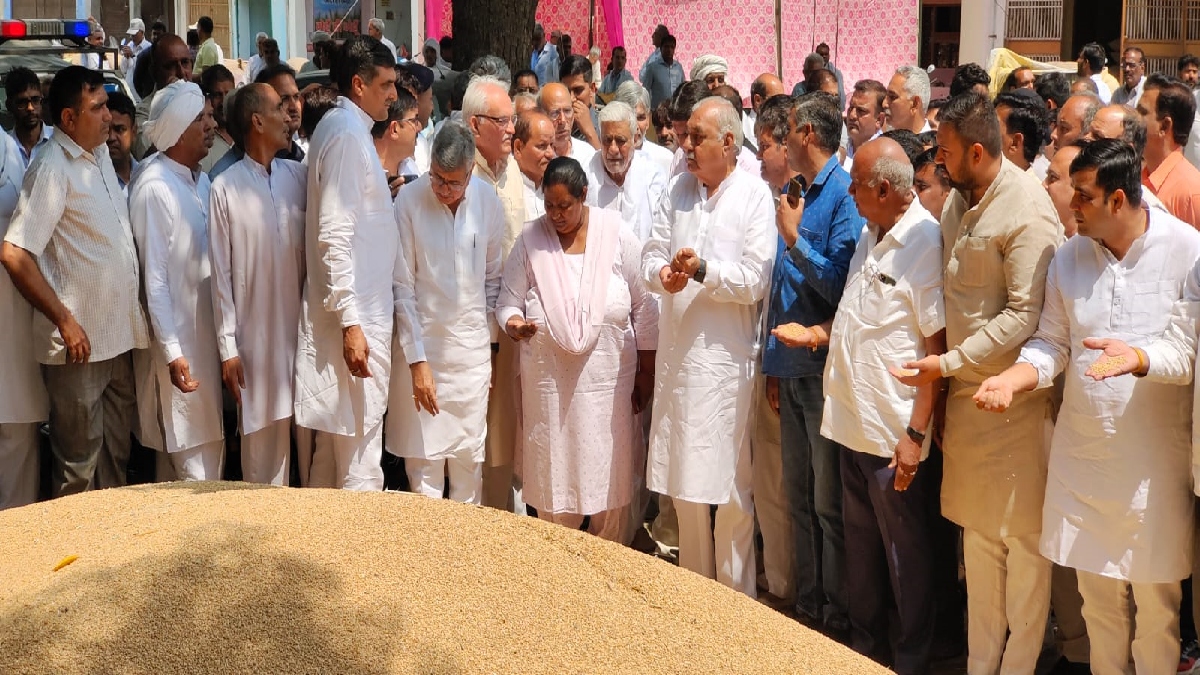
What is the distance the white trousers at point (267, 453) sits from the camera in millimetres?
5605

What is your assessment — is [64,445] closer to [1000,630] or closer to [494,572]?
[494,572]

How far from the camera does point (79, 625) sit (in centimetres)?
304

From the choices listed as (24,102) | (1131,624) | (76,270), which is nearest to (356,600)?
(1131,624)

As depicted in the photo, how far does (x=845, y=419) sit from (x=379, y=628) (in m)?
2.07

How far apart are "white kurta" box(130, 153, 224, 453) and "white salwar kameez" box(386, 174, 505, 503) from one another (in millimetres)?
760

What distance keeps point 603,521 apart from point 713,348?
1.06 meters

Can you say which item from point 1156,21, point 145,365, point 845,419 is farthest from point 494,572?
point 1156,21

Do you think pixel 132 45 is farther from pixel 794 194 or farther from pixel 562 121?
pixel 794 194

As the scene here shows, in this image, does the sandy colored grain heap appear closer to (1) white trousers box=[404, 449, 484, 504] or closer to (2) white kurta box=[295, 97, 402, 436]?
(2) white kurta box=[295, 97, 402, 436]

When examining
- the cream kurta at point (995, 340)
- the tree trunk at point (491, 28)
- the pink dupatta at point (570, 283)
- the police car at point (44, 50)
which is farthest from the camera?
the tree trunk at point (491, 28)

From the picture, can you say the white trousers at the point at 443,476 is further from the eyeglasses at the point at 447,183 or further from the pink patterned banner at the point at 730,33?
the pink patterned banner at the point at 730,33

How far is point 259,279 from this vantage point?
543cm

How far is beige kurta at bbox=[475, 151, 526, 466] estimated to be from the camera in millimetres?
5918

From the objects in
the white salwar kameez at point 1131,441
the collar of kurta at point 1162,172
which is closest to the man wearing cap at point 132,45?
the collar of kurta at point 1162,172
